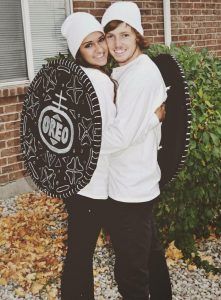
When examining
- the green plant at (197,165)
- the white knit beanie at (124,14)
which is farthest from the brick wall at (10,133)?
the white knit beanie at (124,14)

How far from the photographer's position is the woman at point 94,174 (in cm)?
232

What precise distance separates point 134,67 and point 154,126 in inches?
11.5

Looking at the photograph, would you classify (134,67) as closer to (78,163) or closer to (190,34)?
(78,163)

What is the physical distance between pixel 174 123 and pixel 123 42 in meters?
0.48

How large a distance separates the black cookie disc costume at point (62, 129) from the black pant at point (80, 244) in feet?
0.34

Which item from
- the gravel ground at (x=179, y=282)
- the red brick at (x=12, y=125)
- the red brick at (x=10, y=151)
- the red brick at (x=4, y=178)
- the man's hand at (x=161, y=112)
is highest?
the man's hand at (x=161, y=112)

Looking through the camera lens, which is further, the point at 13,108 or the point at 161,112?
the point at 13,108

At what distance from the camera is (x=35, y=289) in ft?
11.8

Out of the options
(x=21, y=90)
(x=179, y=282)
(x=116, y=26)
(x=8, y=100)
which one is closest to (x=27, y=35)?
(x=21, y=90)

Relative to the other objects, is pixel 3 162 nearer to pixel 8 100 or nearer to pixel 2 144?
pixel 2 144

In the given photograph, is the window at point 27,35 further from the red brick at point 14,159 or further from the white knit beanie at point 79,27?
the white knit beanie at point 79,27

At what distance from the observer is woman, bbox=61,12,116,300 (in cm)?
232

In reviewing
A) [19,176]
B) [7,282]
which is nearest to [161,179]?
[7,282]

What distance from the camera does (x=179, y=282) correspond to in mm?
3629
